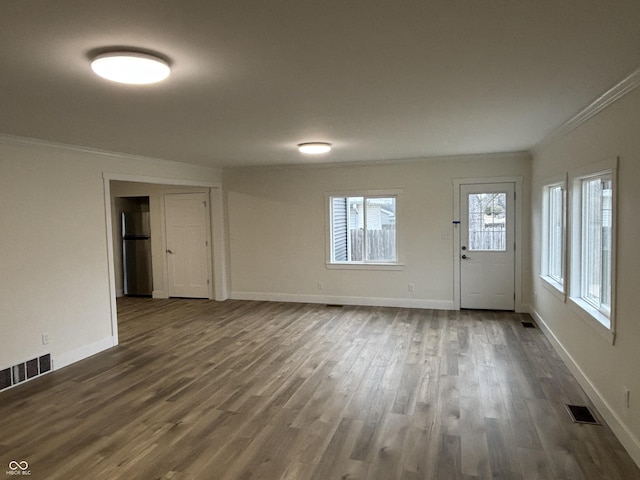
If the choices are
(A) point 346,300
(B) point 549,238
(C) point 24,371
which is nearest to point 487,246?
(B) point 549,238

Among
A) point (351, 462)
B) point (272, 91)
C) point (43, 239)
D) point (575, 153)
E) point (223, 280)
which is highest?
point (272, 91)

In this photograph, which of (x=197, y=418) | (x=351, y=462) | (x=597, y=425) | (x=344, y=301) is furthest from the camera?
(x=344, y=301)

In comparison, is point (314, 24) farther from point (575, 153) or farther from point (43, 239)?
point (43, 239)

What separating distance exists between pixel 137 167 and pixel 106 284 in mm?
1595

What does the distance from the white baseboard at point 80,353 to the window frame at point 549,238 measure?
5126 millimetres

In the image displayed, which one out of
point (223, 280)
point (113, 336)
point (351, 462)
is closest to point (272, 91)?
point (351, 462)

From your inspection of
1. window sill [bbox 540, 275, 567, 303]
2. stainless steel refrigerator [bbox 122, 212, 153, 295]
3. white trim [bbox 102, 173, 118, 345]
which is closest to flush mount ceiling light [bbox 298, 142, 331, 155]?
white trim [bbox 102, 173, 118, 345]

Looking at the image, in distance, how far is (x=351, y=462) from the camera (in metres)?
2.74

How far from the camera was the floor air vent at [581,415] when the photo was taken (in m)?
3.20

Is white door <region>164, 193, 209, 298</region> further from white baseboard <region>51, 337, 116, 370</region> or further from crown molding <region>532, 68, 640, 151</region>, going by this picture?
crown molding <region>532, 68, 640, 151</region>

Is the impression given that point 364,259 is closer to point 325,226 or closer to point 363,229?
point 363,229

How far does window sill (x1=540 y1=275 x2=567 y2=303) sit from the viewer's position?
4.54 meters

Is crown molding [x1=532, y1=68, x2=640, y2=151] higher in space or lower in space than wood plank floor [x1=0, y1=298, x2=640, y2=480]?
higher

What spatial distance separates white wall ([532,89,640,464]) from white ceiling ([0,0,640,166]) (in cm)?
27
